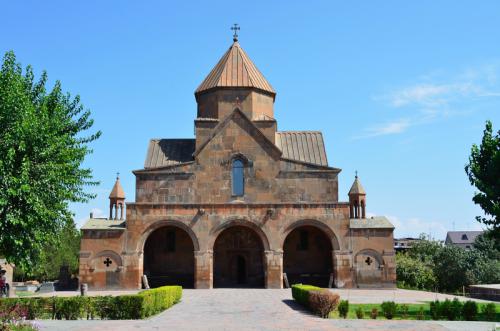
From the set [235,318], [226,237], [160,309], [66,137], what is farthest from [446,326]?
[226,237]

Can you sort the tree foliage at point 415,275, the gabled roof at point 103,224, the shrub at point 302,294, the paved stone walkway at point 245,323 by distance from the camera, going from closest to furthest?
the paved stone walkway at point 245,323, the shrub at point 302,294, the gabled roof at point 103,224, the tree foliage at point 415,275

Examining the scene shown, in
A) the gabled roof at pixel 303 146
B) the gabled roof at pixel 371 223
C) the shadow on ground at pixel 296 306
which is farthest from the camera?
the gabled roof at pixel 303 146

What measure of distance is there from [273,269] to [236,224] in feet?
9.12

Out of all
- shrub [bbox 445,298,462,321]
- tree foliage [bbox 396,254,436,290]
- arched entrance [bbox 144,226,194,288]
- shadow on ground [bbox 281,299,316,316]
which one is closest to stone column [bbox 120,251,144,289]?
arched entrance [bbox 144,226,194,288]

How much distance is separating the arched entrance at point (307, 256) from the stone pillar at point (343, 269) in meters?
1.46

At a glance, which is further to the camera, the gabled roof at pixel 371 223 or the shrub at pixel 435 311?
the gabled roof at pixel 371 223

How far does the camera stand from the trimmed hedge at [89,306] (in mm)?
13859

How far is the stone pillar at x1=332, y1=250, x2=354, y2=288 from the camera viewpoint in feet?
84.0

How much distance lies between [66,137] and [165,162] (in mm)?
13078

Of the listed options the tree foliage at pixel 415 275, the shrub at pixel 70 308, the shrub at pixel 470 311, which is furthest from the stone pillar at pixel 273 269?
the shrub at pixel 70 308

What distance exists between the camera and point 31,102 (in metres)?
15.4

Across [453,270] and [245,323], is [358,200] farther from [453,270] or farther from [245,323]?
[245,323]

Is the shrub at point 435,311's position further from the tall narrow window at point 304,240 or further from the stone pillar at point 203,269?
the tall narrow window at point 304,240

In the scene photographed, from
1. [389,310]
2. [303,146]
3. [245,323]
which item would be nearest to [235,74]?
[303,146]
